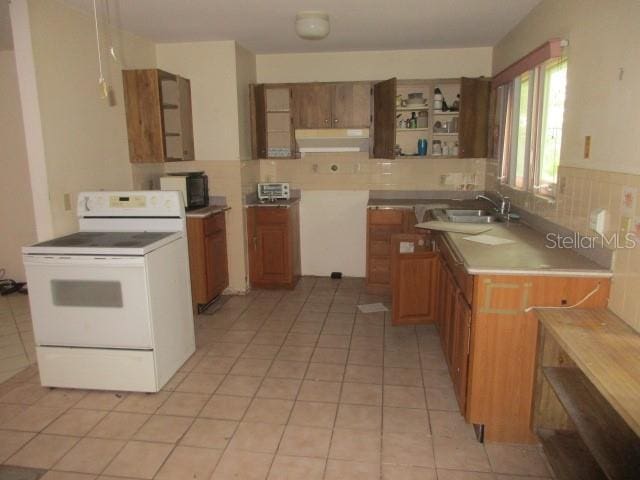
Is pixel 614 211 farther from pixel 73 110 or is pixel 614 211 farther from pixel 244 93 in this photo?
pixel 244 93

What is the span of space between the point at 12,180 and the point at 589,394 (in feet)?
17.0

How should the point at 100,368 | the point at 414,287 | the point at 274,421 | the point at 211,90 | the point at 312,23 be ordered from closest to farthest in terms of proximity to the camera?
the point at 274,421, the point at 100,368, the point at 312,23, the point at 414,287, the point at 211,90

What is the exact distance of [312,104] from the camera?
4.75 meters

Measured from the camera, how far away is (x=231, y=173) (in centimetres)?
450

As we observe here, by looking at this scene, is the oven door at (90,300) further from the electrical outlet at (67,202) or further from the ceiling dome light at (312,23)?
the ceiling dome light at (312,23)

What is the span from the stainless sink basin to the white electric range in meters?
2.08

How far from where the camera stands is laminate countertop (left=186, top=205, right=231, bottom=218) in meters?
3.97

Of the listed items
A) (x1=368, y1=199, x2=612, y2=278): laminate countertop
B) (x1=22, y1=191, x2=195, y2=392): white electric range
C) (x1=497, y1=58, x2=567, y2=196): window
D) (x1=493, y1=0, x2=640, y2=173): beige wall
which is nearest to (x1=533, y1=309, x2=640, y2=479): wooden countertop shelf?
(x1=368, y1=199, x2=612, y2=278): laminate countertop

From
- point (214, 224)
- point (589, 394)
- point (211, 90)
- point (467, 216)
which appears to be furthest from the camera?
point (211, 90)

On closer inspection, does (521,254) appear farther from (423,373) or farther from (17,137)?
(17,137)

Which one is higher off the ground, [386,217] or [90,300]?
[386,217]

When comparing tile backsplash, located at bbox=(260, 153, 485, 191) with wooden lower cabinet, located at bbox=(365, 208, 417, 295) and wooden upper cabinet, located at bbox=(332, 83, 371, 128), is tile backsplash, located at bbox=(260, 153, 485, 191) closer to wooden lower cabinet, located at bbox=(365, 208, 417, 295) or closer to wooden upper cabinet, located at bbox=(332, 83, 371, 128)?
wooden upper cabinet, located at bbox=(332, 83, 371, 128)

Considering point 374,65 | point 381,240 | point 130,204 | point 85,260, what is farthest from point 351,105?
point 85,260

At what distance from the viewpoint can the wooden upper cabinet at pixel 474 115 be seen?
4391mm
